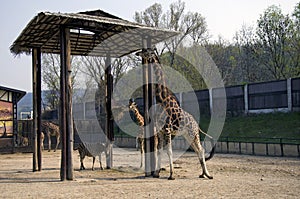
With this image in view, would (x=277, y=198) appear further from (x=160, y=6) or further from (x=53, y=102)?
(x=53, y=102)

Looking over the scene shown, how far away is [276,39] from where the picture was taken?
32.6 meters

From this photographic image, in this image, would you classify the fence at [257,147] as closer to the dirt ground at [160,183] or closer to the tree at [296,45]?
the dirt ground at [160,183]

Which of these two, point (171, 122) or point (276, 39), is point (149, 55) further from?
point (276, 39)

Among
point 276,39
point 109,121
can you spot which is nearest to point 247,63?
point 276,39

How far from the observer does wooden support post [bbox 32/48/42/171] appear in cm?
1370

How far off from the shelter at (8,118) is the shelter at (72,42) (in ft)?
33.9

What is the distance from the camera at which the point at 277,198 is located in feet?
26.3

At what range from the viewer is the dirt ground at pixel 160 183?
28.6 feet

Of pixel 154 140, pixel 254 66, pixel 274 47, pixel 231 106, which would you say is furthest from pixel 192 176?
pixel 254 66

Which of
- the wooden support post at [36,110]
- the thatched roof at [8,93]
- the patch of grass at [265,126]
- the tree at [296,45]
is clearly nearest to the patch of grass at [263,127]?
the patch of grass at [265,126]

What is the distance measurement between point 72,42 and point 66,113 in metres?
4.12

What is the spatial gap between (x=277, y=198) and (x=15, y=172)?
9087 mm

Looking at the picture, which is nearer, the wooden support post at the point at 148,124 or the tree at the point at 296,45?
the wooden support post at the point at 148,124

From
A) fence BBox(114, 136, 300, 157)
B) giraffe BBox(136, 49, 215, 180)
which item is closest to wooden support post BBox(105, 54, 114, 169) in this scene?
giraffe BBox(136, 49, 215, 180)
